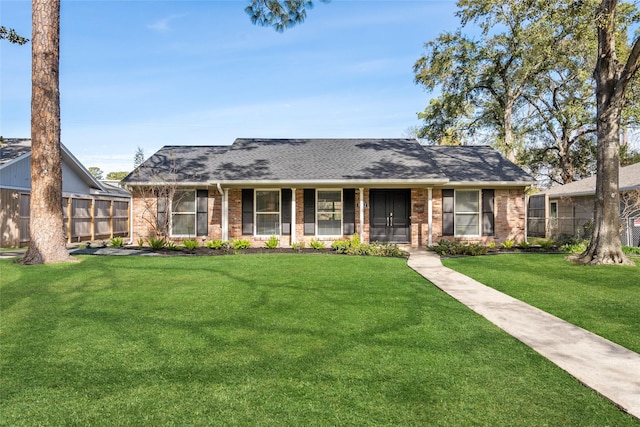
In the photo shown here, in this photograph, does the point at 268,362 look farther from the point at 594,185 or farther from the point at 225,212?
the point at 594,185

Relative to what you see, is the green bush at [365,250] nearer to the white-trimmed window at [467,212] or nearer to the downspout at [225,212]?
the white-trimmed window at [467,212]

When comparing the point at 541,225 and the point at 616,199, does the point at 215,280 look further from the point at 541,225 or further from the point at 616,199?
the point at 541,225

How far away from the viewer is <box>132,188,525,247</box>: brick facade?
568 inches

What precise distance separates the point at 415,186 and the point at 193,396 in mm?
12353

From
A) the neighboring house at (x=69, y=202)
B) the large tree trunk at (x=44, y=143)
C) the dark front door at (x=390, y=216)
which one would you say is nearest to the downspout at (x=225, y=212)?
the dark front door at (x=390, y=216)

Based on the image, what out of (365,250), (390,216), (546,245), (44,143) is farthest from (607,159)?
(44,143)

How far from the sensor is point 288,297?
20.5 ft

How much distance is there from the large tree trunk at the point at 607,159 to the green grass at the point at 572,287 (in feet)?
2.07

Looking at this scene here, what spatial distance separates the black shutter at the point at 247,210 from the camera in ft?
47.6

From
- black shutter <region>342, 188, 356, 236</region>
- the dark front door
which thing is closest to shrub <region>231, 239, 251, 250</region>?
black shutter <region>342, 188, 356, 236</region>

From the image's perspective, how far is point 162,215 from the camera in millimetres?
14562

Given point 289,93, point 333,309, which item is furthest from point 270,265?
point 289,93

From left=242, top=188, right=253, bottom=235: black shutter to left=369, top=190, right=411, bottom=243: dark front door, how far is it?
439 cm

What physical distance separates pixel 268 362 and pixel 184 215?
1199 centimetres
